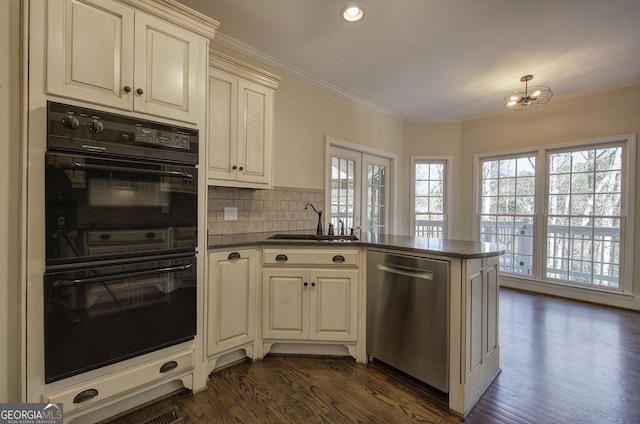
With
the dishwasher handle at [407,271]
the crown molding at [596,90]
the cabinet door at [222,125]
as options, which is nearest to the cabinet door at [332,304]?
the dishwasher handle at [407,271]

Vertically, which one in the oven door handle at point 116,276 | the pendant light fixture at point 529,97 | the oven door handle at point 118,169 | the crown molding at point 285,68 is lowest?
the oven door handle at point 116,276

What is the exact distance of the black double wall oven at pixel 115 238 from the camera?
136 centimetres

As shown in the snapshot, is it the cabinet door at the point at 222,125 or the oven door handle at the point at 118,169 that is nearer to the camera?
the oven door handle at the point at 118,169

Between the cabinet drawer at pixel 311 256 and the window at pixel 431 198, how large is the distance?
3.13 meters

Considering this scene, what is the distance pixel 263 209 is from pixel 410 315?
1.72 meters

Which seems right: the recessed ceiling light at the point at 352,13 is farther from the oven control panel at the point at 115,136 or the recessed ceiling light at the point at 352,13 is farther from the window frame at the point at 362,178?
the oven control panel at the point at 115,136

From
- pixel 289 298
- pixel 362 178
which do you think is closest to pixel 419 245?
pixel 289 298

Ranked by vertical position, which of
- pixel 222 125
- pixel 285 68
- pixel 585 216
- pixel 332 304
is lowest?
pixel 332 304

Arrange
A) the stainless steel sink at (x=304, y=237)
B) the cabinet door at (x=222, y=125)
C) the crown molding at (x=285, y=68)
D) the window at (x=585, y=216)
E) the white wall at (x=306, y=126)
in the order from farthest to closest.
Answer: the window at (x=585, y=216), the white wall at (x=306, y=126), the crown molding at (x=285, y=68), the stainless steel sink at (x=304, y=237), the cabinet door at (x=222, y=125)

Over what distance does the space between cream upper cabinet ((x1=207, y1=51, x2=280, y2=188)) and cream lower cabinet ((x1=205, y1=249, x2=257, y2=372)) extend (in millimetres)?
645

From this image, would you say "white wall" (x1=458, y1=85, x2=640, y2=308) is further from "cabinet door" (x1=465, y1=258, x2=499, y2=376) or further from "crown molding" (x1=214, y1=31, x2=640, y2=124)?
"cabinet door" (x1=465, y1=258, x2=499, y2=376)

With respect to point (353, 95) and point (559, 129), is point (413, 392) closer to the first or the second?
point (353, 95)

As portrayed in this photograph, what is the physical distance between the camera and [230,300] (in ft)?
6.82

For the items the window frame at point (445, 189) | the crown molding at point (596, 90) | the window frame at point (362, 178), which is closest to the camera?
the crown molding at point (596, 90)
